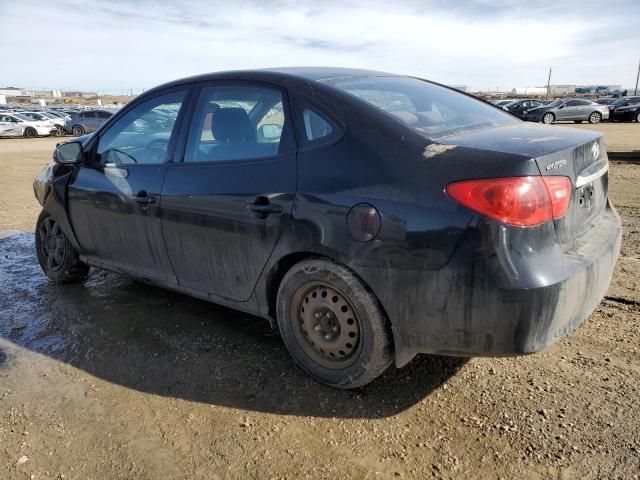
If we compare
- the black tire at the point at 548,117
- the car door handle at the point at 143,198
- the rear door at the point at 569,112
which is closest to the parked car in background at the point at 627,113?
the rear door at the point at 569,112

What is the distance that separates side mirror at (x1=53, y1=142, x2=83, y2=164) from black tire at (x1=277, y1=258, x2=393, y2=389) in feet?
7.24

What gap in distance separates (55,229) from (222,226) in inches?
92.3

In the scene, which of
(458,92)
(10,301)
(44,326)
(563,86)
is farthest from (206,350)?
(563,86)

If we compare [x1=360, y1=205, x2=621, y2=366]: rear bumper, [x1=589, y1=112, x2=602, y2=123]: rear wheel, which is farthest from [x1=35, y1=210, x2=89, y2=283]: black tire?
[x1=589, y1=112, x2=602, y2=123]: rear wheel

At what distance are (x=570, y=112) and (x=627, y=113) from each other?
2836mm

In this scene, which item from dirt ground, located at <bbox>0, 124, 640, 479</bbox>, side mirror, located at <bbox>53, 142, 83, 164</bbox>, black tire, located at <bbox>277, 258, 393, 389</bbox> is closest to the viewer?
dirt ground, located at <bbox>0, 124, 640, 479</bbox>

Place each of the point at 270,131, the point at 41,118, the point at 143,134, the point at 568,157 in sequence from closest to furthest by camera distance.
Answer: the point at 568,157 < the point at 270,131 < the point at 143,134 < the point at 41,118

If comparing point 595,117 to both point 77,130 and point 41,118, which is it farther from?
point 41,118

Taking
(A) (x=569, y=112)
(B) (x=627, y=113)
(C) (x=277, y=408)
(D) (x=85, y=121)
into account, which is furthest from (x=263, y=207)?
(B) (x=627, y=113)

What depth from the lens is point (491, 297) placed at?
2109 mm

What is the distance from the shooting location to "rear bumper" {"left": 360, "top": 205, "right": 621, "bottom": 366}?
82.0 inches

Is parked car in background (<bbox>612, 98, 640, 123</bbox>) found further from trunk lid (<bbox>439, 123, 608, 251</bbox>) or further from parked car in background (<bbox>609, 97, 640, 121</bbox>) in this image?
trunk lid (<bbox>439, 123, 608, 251</bbox>)

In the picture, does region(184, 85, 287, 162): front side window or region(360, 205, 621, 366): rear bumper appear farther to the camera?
region(184, 85, 287, 162): front side window

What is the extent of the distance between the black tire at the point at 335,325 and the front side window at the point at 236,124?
72 cm
